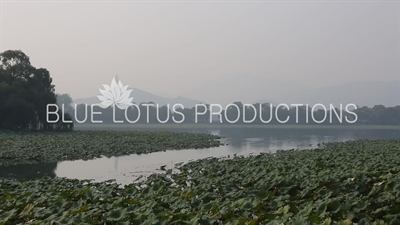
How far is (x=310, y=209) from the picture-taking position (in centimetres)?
465

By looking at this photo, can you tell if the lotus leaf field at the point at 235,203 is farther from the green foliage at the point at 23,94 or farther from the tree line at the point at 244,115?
the tree line at the point at 244,115

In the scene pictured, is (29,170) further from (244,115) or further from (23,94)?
(244,115)

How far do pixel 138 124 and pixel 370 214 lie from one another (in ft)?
304

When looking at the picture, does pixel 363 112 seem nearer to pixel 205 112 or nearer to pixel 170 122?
pixel 205 112

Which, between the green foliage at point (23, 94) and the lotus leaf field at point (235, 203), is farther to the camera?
the green foliage at point (23, 94)

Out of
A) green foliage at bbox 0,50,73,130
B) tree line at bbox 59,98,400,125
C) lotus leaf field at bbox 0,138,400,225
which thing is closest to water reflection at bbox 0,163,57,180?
lotus leaf field at bbox 0,138,400,225

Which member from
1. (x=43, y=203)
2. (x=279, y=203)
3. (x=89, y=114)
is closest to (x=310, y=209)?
(x=279, y=203)

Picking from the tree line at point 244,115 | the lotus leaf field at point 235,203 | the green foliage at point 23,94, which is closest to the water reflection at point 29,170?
the lotus leaf field at point 235,203

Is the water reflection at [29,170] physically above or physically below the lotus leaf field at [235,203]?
below

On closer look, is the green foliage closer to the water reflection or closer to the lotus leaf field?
the water reflection

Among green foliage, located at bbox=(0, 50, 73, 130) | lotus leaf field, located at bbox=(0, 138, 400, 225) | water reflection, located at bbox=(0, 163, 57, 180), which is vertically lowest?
water reflection, located at bbox=(0, 163, 57, 180)

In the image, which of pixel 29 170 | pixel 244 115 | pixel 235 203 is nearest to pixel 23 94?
pixel 29 170

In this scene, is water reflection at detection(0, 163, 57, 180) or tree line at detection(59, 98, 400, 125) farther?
tree line at detection(59, 98, 400, 125)

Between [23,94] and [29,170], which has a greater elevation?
[23,94]
